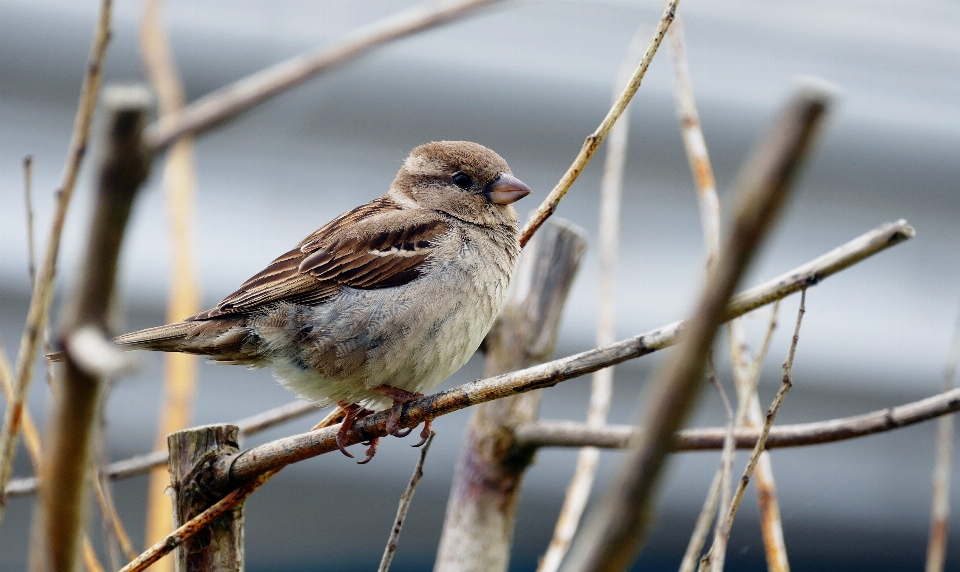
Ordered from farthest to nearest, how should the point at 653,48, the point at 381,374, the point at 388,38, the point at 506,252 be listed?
the point at 506,252
the point at 381,374
the point at 388,38
the point at 653,48

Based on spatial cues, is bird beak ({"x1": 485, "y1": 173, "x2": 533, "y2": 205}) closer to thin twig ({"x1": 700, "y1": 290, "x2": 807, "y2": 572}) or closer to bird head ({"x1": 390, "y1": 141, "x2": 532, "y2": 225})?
bird head ({"x1": 390, "y1": 141, "x2": 532, "y2": 225})

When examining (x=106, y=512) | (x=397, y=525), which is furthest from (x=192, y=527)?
(x=397, y=525)

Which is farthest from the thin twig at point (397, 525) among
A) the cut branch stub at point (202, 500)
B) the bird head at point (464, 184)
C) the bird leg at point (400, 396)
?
the bird head at point (464, 184)

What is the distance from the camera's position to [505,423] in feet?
10.1

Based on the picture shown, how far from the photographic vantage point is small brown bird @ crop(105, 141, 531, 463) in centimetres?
293

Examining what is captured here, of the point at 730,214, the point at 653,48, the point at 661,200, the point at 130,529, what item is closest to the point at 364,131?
the point at 661,200

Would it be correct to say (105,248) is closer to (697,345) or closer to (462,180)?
(697,345)

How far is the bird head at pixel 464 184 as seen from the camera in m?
3.53

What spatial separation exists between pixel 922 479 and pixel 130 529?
15.6ft

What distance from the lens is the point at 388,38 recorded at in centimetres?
237

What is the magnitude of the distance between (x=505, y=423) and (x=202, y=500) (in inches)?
48.4

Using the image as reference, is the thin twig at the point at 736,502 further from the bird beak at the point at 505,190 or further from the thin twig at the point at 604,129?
the bird beak at the point at 505,190

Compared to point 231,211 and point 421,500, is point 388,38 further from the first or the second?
point 421,500

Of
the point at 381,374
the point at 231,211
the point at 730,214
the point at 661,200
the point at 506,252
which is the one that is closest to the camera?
the point at 730,214
